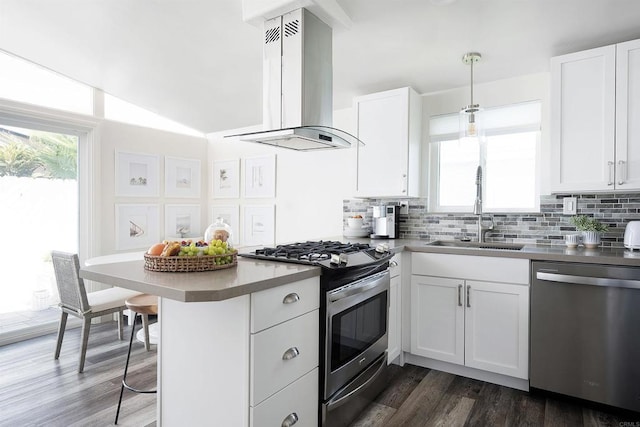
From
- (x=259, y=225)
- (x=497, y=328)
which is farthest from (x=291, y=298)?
(x=259, y=225)

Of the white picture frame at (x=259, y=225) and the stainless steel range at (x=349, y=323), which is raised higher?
the white picture frame at (x=259, y=225)

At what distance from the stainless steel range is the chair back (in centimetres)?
168

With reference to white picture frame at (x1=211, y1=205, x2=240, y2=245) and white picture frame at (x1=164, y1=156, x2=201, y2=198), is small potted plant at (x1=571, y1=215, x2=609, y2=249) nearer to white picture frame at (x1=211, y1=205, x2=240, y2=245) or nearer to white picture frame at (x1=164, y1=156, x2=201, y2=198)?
white picture frame at (x1=211, y1=205, x2=240, y2=245)

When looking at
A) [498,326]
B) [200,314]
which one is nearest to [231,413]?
[200,314]

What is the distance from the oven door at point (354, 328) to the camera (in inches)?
71.1

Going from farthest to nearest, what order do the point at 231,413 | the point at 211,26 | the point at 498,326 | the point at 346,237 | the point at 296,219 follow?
the point at 296,219 → the point at 346,237 → the point at 211,26 → the point at 498,326 → the point at 231,413

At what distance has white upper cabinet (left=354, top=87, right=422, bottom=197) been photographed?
119 inches

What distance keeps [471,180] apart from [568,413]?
178 cm

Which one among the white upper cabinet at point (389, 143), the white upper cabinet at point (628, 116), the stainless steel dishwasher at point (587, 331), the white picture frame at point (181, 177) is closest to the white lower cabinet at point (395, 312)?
the white upper cabinet at point (389, 143)

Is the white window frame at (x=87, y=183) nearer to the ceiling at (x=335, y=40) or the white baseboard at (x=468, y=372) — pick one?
the ceiling at (x=335, y=40)

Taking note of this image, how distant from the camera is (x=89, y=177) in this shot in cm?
378

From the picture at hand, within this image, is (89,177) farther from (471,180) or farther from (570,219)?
(570,219)

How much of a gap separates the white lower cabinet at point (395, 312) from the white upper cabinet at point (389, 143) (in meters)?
0.70

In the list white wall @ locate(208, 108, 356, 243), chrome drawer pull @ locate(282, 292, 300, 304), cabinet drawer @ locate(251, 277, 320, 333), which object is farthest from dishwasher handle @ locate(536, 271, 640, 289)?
white wall @ locate(208, 108, 356, 243)
